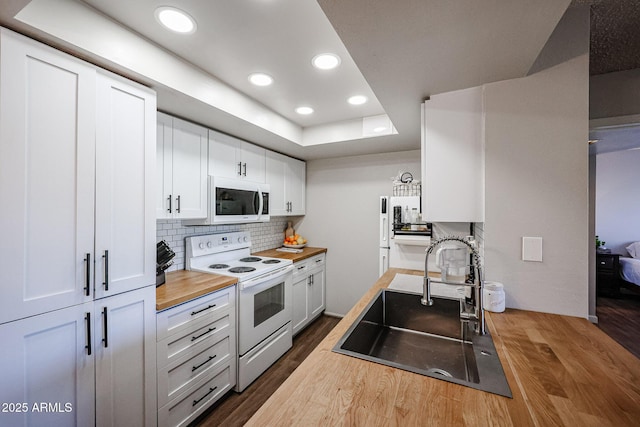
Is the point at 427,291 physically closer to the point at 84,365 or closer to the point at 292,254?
the point at 84,365

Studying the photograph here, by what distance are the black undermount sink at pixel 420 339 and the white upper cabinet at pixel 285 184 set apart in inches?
73.6

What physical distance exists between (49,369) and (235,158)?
1914 mm

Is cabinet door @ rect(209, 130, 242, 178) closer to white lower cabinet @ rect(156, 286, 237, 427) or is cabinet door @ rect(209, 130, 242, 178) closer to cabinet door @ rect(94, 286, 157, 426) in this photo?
white lower cabinet @ rect(156, 286, 237, 427)

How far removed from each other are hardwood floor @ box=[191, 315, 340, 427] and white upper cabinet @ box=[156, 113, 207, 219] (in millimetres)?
1468

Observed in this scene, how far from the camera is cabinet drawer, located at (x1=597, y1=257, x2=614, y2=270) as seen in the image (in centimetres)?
414

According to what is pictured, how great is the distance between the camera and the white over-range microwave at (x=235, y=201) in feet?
7.34

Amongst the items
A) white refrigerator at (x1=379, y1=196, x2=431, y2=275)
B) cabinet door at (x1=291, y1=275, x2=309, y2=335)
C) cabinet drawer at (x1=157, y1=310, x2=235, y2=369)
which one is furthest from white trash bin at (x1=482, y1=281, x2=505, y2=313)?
cabinet door at (x1=291, y1=275, x2=309, y2=335)

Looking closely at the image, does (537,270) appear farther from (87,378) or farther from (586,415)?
(87,378)

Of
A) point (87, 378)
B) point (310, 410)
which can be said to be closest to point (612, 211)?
point (310, 410)

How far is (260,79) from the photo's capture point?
1895 millimetres

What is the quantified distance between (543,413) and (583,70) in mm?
1528

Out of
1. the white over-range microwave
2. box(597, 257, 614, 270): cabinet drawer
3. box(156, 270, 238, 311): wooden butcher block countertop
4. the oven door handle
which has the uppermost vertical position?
the white over-range microwave

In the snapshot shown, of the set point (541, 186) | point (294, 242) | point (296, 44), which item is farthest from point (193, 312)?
point (541, 186)

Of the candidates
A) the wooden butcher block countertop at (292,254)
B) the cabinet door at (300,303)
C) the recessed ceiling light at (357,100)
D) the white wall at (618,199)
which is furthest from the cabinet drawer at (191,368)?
the white wall at (618,199)
